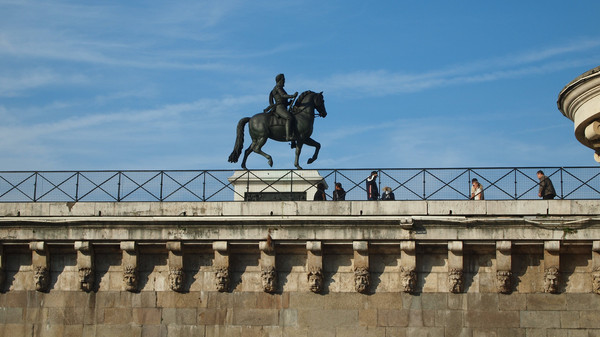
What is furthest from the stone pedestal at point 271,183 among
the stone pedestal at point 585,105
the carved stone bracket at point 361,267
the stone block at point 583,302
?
the stone pedestal at point 585,105

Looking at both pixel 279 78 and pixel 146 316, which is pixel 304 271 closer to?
pixel 146 316

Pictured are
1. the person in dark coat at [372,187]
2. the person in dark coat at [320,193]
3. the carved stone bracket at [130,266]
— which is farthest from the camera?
the person in dark coat at [320,193]

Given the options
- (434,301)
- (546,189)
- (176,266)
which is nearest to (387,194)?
(434,301)

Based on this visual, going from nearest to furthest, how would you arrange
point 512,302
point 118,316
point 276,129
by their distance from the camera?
1. point 512,302
2. point 118,316
3. point 276,129

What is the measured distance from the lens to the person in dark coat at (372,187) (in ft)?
91.2

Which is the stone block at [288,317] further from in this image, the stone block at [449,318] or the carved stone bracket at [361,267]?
the stone block at [449,318]

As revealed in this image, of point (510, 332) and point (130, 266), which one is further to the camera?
point (130, 266)

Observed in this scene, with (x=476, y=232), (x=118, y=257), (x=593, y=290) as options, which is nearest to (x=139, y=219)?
(x=118, y=257)

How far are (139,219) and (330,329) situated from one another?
5142mm

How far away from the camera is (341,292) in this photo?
26.4 metres

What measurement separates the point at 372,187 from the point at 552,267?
189 inches

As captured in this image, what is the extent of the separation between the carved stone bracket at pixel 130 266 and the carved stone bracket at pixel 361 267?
5.15 meters

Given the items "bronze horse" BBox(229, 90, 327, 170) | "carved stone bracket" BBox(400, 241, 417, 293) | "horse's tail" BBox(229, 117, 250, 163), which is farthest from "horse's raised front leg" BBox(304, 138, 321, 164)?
"carved stone bracket" BBox(400, 241, 417, 293)

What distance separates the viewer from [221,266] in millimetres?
26625
